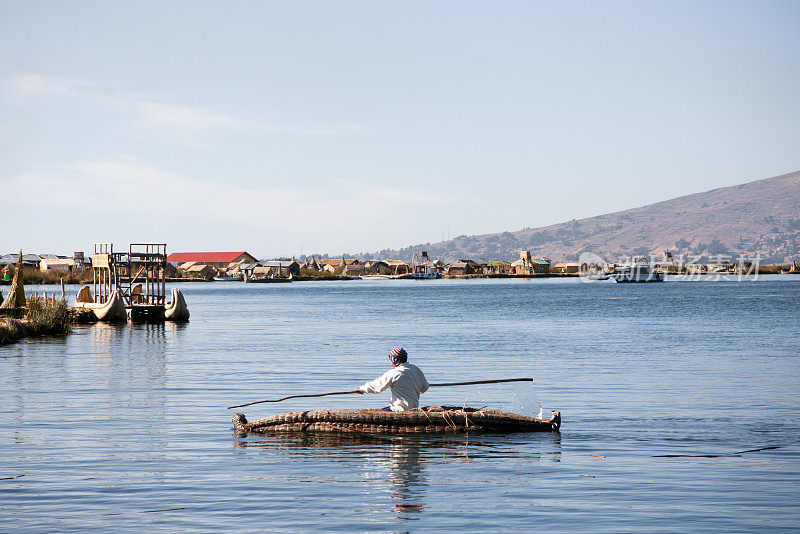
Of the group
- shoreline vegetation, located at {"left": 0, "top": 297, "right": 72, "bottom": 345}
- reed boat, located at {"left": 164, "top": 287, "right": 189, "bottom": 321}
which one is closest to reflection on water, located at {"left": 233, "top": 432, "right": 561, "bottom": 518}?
shoreline vegetation, located at {"left": 0, "top": 297, "right": 72, "bottom": 345}

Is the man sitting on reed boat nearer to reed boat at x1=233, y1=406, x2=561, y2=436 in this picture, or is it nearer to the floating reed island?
reed boat at x1=233, y1=406, x2=561, y2=436

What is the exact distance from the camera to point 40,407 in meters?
23.0

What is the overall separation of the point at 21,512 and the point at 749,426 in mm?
15220

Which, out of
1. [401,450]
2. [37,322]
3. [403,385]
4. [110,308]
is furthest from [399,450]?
[110,308]

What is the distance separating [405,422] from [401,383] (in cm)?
92

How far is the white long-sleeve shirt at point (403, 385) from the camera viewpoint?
55.4ft

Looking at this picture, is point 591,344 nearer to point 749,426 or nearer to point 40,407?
point 749,426

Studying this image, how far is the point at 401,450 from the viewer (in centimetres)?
1686

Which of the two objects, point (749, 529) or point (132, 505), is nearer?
point (749, 529)

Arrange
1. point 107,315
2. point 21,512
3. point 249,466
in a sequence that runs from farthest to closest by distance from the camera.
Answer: point 107,315, point 249,466, point 21,512

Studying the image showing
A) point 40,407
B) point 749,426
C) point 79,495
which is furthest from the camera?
point 40,407

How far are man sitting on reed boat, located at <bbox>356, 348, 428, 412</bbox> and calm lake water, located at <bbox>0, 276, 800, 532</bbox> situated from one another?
742mm

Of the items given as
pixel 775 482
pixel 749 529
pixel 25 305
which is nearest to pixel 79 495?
pixel 749 529

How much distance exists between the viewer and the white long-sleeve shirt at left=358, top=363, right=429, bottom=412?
16.9 metres
